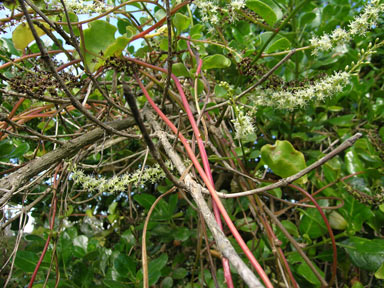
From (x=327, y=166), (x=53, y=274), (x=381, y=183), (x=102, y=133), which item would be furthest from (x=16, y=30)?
(x=381, y=183)

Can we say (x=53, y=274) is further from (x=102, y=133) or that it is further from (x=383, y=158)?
(x=383, y=158)

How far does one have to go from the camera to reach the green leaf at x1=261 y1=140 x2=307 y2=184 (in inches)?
20.7

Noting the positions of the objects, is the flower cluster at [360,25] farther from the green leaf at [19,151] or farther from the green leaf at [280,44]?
the green leaf at [19,151]

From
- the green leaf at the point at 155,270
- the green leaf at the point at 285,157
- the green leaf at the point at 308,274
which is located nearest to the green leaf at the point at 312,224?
the green leaf at the point at 308,274

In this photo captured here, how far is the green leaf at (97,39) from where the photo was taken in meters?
0.53

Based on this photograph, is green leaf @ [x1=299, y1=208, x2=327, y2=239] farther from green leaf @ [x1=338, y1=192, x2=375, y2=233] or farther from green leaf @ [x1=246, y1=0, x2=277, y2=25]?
green leaf @ [x1=246, y1=0, x2=277, y2=25]

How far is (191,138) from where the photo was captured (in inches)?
32.1

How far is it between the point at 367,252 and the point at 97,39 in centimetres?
73

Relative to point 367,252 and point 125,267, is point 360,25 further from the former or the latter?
point 125,267

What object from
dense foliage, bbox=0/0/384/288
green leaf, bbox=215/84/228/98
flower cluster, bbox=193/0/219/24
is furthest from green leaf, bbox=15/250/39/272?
flower cluster, bbox=193/0/219/24

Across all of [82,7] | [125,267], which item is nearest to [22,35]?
[82,7]

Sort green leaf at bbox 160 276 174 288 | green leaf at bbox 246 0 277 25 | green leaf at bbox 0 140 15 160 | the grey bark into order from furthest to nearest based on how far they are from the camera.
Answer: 1. green leaf at bbox 160 276 174 288
2. green leaf at bbox 0 140 15 160
3. green leaf at bbox 246 0 277 25
4. the grey bark

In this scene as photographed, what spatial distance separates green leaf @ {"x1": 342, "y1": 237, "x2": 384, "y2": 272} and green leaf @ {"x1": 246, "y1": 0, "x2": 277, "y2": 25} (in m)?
0.55

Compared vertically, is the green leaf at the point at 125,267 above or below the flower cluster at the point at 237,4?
below
